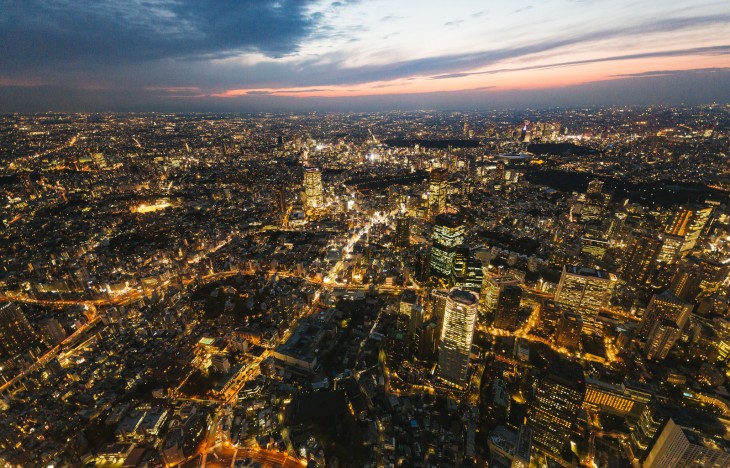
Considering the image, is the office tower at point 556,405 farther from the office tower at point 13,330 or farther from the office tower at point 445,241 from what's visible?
the office tower at point 13,330

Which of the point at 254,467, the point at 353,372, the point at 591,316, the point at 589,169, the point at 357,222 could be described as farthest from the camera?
the point at 589,169

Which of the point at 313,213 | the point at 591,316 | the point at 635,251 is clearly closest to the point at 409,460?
the point at 591,316

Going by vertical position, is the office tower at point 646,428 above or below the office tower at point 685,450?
below

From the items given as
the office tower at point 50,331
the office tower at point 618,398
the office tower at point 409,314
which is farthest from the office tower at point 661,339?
the office tower at point 50,331

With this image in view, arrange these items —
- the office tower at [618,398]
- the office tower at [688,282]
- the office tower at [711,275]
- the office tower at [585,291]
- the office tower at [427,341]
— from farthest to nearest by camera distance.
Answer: the office tower at [711,275]
the office tower at [688,282]
the office tower at [585,291]
the office tower at [427,341]
the office tower at [618,398]

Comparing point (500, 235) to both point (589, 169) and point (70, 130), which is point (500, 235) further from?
point (70, 130)

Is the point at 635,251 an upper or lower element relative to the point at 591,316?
upper

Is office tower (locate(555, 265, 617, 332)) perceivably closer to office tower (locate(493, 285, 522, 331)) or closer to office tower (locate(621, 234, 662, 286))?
office tower (locate(493, 285, 522, 331))
